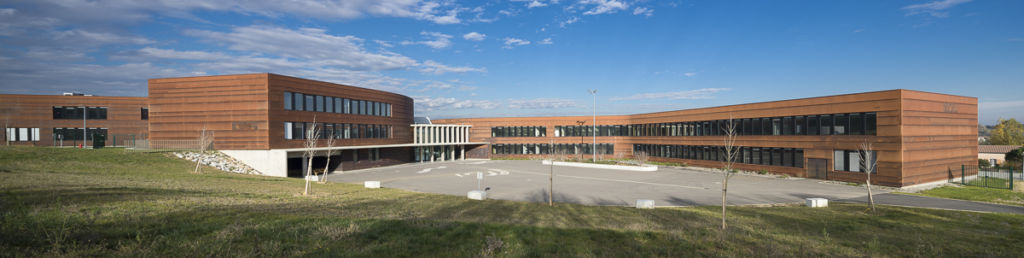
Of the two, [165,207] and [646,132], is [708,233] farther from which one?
[646,132]

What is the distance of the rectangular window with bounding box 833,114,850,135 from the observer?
3538 centimetres

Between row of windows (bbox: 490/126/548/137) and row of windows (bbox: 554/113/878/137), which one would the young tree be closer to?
row of windows (bbox: 554/113/878/137)

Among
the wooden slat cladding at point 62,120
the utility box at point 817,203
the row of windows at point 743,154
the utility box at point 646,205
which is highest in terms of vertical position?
the wooden slat cladding at point 62,120

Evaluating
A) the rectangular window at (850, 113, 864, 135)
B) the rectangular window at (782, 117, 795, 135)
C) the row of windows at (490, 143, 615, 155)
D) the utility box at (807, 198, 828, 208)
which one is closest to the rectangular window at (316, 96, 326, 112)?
the row of windows at (490, 143, 615, 155)

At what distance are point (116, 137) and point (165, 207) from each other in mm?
58848

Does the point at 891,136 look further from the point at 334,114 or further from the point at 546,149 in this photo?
the point at 334,114

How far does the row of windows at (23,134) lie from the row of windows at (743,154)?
7278 cm

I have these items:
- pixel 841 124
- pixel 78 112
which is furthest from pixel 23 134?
pixel 841 124

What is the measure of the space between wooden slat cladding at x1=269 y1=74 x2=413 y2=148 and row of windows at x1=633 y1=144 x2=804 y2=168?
3302cm

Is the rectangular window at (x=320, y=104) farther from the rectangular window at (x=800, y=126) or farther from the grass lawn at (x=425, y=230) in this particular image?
the rectangular window at (x=800, y=126)

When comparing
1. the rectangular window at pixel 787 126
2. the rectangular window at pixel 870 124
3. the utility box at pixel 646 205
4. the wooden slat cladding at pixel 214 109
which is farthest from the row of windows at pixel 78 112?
the rectangular window at pixel 870 124

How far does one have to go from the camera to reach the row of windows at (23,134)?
50969 mm

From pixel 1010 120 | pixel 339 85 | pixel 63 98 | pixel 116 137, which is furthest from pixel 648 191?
pixel 1010 120

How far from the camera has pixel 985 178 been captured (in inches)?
1340
